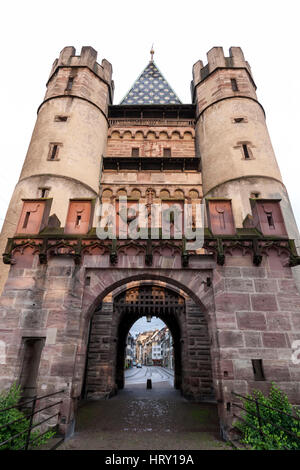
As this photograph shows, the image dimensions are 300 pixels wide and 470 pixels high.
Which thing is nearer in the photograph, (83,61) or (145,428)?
(145,428)

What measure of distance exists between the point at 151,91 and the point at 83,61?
26.8 feet

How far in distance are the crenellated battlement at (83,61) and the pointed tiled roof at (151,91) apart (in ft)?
11.4

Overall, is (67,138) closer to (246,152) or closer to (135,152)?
(135,152)

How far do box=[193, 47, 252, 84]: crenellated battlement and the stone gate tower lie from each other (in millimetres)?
147

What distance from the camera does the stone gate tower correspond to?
6.86 metres

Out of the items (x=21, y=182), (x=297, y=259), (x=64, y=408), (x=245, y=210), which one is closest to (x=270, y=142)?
(x=245, y=210)

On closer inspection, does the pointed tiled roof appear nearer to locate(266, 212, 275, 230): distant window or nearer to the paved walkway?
locate(266, 212, 275, 230): distant window

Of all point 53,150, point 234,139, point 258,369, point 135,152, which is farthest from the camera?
point 135,152

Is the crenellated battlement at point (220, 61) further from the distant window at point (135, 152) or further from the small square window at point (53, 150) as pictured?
the small square window at point (53, 150)

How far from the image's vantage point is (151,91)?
26.5m

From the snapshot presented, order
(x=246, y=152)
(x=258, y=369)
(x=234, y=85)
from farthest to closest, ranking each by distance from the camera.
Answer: (x=234, y=85) → (x=246, y=152) → (x=258, y=369)

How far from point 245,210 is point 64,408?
42.8 feet

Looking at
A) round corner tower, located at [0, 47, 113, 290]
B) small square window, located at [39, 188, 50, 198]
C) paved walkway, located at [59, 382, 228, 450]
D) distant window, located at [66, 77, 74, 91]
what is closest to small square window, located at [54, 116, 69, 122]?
round corner tower, located at [0, 47, 113, 290]

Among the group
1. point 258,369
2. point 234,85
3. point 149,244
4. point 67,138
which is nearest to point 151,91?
point 234,85
